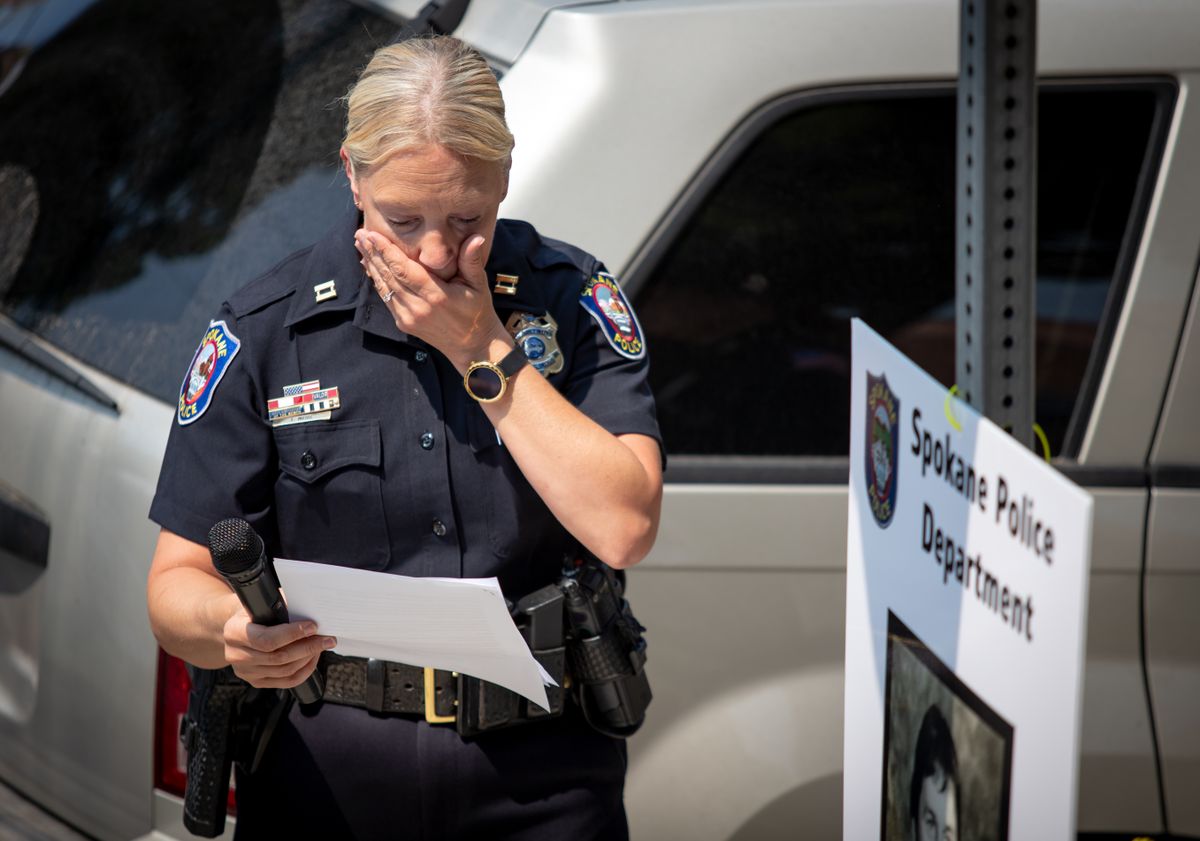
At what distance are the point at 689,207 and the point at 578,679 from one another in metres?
0.85

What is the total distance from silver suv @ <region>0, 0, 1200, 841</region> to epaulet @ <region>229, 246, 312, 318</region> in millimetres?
504

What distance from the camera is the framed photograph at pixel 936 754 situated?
121cm

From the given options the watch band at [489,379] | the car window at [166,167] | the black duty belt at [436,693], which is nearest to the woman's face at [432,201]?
the watch band at [489,379]

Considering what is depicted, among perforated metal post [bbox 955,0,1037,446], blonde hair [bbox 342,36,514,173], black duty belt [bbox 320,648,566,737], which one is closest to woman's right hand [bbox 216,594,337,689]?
black duty belt [bbox 320,648,566,737]

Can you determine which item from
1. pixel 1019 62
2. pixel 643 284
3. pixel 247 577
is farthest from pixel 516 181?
pixel 1019 62

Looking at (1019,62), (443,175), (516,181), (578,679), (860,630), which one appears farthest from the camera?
(516,181)

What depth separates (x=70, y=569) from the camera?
8.14 ft

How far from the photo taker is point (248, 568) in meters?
1.58

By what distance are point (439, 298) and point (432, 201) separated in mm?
119

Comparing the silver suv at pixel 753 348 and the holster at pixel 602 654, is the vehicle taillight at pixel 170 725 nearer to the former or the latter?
the silver suv at pixel 753 348

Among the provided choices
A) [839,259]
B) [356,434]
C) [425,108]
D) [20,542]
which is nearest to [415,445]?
[356,434]

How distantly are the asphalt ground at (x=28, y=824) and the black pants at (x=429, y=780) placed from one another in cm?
83

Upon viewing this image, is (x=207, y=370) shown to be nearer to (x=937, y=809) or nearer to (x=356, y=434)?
(x=356, y=434)

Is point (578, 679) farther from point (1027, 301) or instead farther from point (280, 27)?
point (280, 27)
